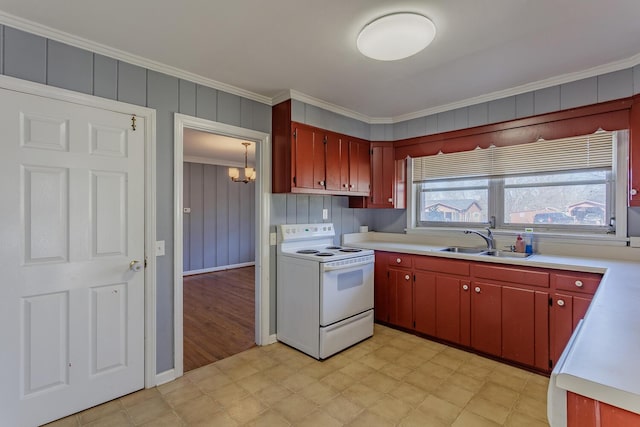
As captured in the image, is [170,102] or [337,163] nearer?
[170,102]

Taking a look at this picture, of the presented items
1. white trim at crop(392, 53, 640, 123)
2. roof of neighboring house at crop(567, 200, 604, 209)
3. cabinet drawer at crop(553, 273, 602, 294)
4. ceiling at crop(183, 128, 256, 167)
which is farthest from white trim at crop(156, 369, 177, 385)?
roof of neighboring house at crop(567, 200, 604, 209)

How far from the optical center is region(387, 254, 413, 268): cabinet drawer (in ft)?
10.6

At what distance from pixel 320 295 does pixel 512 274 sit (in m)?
1.62

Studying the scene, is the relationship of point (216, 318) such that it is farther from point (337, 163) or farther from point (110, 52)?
point (110, 52)

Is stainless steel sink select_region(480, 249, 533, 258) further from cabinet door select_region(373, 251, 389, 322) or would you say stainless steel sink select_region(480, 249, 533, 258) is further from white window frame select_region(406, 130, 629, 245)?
cabinet door select_region(373, 251, 389, 322)

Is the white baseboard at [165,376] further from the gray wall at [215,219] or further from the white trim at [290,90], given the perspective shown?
the gray wall at [215,219]

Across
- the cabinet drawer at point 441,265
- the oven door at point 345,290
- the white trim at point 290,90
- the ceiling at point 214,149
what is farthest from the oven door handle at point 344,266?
the ceiling at point 214,149

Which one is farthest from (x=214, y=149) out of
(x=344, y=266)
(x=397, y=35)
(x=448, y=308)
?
(x=448, y=308)

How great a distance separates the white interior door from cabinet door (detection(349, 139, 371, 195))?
2.13 m

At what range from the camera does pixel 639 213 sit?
245 centimetres

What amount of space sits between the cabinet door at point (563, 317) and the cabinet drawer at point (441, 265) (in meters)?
0.68

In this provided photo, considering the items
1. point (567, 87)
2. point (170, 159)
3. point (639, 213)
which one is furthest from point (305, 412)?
point (567, 87)

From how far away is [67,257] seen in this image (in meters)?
2.02

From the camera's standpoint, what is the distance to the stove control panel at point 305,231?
316cm
